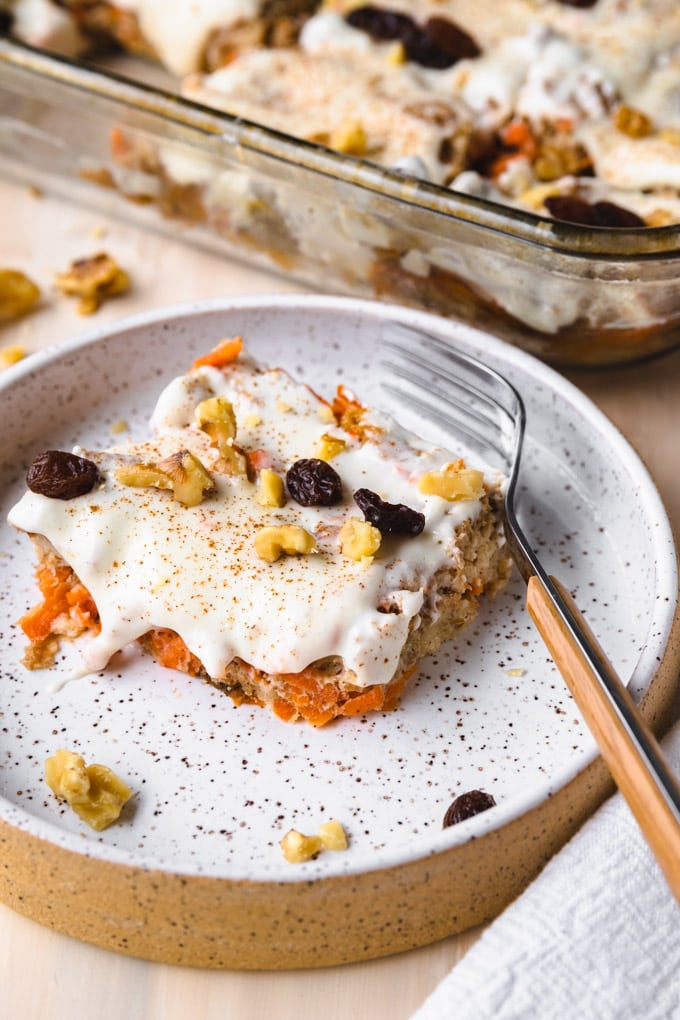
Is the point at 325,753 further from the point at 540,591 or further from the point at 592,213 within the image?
the point at 592,213

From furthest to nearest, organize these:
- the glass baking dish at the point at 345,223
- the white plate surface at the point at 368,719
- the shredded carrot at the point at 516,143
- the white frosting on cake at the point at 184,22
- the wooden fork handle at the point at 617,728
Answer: the white frosting on cake at the point at 184,22
the shredded carrot at the point at 516,143
the glass baking dish at the point at 345,223
the white plate surface at the point at 368,719
the wooden fork handle at the point at 617,728

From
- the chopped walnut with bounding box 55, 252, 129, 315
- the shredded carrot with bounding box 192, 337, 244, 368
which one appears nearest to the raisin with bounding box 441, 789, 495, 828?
the shredded carrot with bounding box 192, 337, 244, 368

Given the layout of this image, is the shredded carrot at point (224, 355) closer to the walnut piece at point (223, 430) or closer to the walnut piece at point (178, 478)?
the walnut piece at point (223, 430)

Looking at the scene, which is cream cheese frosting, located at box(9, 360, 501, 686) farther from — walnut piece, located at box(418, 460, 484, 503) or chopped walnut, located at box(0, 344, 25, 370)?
chopped walnut, located at box(0, 344, 25, 370)

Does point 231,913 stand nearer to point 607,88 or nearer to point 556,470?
point 556,470

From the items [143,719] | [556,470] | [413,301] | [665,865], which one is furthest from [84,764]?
[413,301]

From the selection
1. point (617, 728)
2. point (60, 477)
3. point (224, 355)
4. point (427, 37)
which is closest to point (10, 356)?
point (224, 355)

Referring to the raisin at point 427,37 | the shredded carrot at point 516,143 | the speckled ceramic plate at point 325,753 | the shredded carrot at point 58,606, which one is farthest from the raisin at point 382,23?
the shredded carrot at point 58,606
